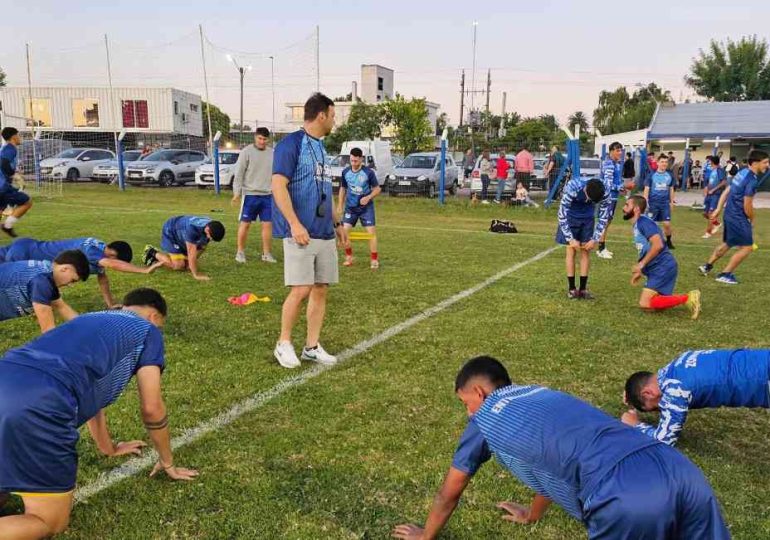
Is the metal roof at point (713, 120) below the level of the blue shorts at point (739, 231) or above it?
above

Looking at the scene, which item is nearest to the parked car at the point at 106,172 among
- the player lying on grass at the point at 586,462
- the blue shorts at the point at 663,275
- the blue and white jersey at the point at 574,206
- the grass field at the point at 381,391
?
the grass field at the point at 381,391

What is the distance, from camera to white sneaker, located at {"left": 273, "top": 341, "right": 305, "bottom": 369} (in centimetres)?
490

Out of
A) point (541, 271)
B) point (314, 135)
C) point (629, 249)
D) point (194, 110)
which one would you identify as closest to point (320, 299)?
point (314, 135)

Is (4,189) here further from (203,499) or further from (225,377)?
(203,499)

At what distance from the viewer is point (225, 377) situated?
4672 millimetres

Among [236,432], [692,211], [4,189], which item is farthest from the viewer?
[692,211]

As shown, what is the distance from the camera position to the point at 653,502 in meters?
1.89

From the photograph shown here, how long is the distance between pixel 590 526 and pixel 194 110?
50.9 meters

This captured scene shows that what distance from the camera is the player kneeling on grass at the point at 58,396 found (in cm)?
230

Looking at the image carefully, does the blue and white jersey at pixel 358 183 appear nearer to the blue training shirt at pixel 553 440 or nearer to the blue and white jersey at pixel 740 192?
the blue and white jersey at pixel 740 192

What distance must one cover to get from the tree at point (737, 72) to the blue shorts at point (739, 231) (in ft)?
174

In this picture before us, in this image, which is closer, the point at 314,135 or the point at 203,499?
the point at 203,499

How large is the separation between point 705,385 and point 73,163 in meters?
29.2

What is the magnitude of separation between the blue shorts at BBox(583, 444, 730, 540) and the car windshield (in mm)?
21316
